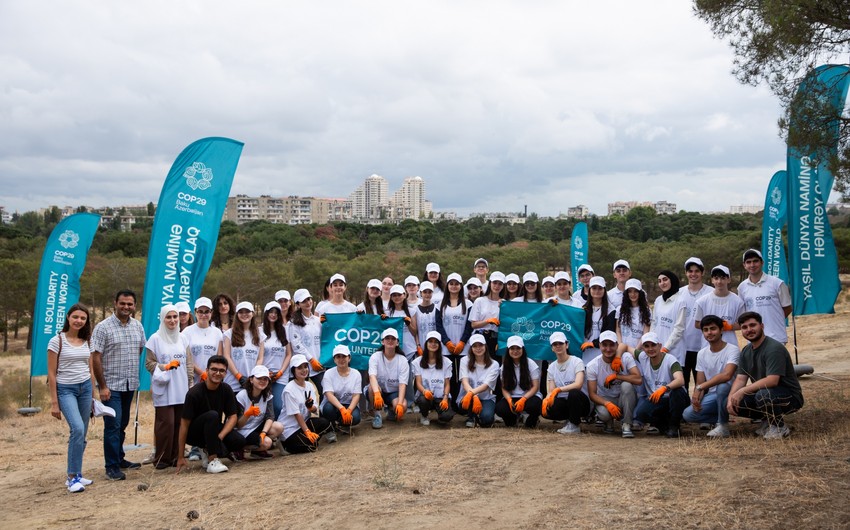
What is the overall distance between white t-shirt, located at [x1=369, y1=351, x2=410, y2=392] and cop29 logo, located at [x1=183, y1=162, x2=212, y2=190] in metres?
3.55

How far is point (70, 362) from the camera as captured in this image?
7.22 meters

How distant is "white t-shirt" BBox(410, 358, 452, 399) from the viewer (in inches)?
376

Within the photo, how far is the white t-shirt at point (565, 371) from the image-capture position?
8.92 meters

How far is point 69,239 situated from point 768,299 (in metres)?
13.5

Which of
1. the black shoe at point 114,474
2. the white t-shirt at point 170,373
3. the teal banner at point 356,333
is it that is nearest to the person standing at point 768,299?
the teal banner at point 356,333

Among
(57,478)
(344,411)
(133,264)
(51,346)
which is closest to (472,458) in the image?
(344,411)

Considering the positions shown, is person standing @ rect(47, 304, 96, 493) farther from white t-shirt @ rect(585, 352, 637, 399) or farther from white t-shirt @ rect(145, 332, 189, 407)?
white t-shirt @ rect(585, 352, 637, 399)

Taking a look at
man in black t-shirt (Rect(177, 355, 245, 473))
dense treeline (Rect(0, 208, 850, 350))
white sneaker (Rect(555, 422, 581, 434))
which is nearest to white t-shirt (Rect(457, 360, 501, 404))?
white sneaker (Rect(555, 422, 581, 434))

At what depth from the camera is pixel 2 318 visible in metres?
36.3

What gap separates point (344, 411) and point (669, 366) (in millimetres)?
3888

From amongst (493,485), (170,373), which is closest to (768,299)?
(493,485)

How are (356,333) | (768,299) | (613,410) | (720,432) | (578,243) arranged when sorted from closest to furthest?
(720,432), (613,410), (768,299), (356,333), (578,243)

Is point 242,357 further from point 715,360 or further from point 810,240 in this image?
point 810,240

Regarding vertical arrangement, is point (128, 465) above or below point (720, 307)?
below
